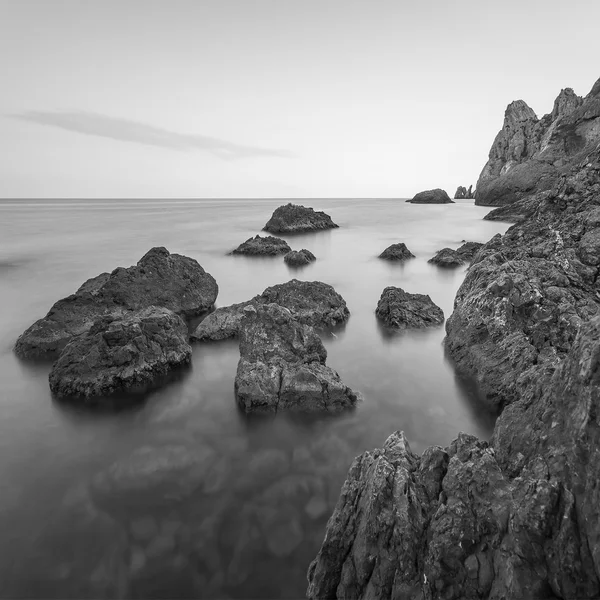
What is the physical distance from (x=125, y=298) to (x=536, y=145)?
8037 centimetres

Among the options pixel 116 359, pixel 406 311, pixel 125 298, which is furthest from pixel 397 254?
pixel 116 359

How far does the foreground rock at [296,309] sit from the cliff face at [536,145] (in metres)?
42.5

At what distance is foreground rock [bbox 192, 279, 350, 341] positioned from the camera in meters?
12.3

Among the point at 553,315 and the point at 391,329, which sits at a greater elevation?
the point at 553,315

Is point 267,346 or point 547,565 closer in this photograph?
point 547,565

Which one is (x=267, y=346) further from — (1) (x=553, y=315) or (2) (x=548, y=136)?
(2) (x=548, y=136)

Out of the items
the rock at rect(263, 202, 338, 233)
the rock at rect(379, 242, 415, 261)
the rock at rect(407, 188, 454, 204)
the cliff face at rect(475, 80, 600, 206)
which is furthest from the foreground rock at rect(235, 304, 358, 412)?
the rock at rect(407, 188, 454, 204)

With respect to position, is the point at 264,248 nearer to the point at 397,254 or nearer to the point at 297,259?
the point at 297,259

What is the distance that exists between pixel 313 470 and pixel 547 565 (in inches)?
170

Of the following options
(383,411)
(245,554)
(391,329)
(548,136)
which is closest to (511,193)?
(548,136)

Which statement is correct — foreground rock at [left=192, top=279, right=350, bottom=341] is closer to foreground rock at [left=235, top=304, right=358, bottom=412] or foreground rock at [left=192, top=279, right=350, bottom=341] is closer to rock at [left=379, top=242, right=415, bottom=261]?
foreground rock at [left=235, top=304, right=358, bottom=412]

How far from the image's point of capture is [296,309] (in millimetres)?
13484

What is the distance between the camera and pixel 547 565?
2955mm

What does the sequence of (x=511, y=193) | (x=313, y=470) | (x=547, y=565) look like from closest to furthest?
(x=547, y=565), (x=313, y=470), (x=511, y=193)
